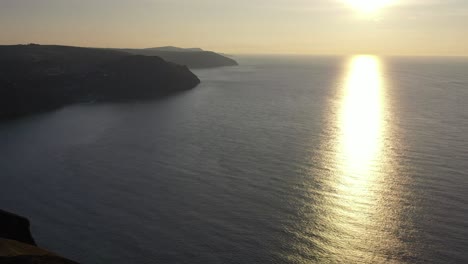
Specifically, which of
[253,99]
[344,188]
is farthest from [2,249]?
[253,99]

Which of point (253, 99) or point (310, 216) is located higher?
point (253, 99)

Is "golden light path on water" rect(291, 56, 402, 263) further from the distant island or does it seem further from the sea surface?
the distant island

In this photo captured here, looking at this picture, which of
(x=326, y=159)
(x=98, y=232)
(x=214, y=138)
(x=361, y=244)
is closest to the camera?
(x=361, y=244)

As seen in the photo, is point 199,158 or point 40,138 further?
point 40,138

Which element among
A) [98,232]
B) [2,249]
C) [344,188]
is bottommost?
[98,232]

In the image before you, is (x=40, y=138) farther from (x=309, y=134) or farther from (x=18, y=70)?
(x=18, y=70)

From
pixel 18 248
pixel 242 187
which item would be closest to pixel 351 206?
pixel 242 187

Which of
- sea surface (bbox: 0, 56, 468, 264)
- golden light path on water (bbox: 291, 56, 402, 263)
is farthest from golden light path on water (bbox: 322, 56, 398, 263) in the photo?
sea surface (bbox: 0, 56, 468, 264)
